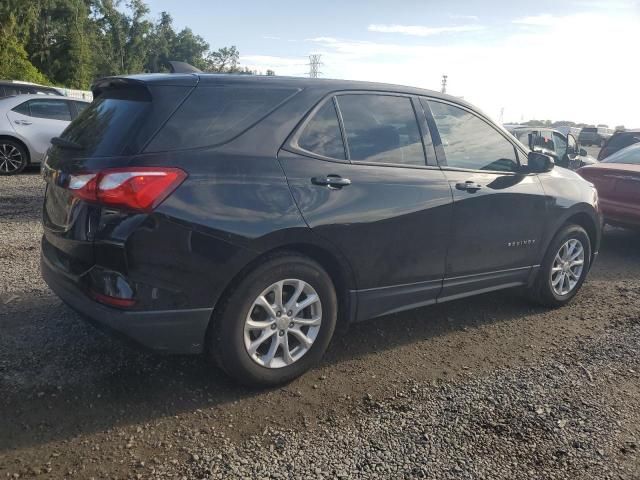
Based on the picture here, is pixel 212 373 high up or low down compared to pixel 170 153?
down

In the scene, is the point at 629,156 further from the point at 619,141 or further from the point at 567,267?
the point at 619,141

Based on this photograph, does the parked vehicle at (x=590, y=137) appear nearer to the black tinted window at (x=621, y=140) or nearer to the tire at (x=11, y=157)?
the black tinted window at (x=621, y=140)

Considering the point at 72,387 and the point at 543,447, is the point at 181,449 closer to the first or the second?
the point at 72,387

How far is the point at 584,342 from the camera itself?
4281 mm

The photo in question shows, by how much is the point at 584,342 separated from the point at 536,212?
1085 mm

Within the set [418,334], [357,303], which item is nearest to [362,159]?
[357,303]

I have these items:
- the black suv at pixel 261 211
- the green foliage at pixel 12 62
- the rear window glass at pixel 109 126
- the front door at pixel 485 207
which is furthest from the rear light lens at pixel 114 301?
the green foliage at pixel 12 62

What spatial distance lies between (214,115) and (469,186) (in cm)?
195

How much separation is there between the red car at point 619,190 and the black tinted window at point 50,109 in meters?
9.71

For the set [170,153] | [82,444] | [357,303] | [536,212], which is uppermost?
[170,153]

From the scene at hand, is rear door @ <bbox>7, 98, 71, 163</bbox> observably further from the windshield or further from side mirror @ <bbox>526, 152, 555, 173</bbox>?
the windshield

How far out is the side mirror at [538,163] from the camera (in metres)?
4.55

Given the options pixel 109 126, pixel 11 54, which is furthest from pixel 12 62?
pixel 109 126

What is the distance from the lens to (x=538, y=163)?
4.57 metres
